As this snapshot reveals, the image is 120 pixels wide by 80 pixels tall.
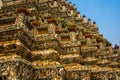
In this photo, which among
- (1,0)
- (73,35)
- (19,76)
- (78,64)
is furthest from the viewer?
(1,0)

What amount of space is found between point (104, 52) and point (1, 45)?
2002cm

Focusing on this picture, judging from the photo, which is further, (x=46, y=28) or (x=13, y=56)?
(x=46, y=28)

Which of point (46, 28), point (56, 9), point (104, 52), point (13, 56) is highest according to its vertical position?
point (56, 9)

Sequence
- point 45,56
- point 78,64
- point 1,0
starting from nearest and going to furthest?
point 45,56 < point 78,64 < point 1,0

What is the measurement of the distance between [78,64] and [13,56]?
7.48 meters

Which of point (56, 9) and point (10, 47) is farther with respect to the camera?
point (56, 9)

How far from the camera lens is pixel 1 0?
77.7 ft

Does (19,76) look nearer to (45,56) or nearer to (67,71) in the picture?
(45,56)

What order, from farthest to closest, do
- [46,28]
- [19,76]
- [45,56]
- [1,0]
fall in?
[1,0] → [46,28] → [45,56] → [19,76]

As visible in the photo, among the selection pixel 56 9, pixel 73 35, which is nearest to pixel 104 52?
pixel 56 9

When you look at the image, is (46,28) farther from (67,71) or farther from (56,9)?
(56,9)

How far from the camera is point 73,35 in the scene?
19.5 meters

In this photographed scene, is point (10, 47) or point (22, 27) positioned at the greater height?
point (22, 27)

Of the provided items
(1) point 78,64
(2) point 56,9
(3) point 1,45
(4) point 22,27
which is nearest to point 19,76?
(3) point 1,45
